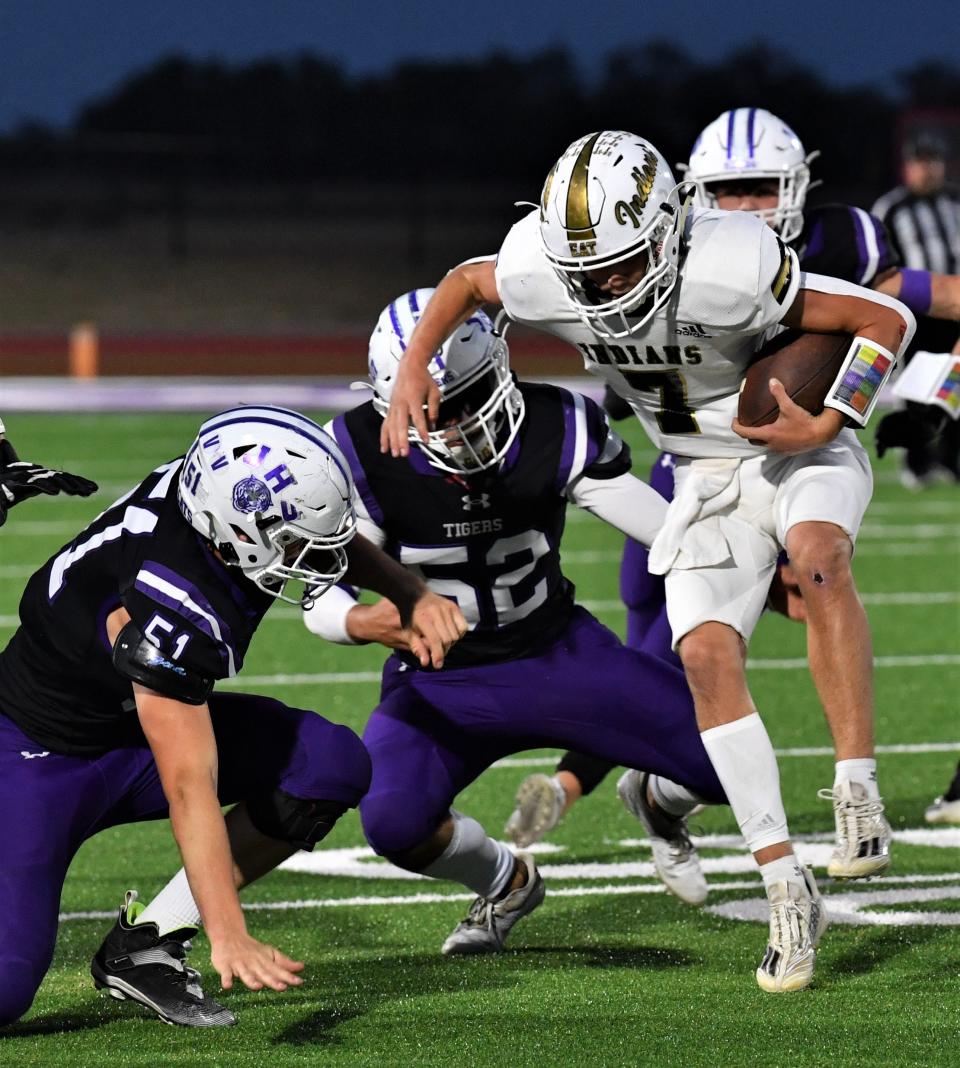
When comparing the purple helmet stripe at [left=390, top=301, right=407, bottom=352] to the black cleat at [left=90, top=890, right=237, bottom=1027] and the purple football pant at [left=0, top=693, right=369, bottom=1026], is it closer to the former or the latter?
the purple football pant at [left=0, top=693, right=369, bottom=1026]

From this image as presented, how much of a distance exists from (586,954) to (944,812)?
53.0 inches

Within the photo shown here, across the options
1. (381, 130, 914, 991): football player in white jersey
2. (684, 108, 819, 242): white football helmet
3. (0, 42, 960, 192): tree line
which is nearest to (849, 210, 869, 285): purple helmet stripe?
(684, 108, 819, 242): white football helmet

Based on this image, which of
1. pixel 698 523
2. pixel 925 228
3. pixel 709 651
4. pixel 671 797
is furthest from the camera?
pixel 925 228

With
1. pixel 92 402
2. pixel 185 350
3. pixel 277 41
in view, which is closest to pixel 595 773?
pixel 92 402

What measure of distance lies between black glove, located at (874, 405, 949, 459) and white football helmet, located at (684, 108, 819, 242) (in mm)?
518

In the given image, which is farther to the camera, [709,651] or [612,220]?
[709,651]

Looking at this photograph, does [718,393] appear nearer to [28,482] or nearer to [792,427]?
[792,427]

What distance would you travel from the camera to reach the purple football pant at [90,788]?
3.09 metres

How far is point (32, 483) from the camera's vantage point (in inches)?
142

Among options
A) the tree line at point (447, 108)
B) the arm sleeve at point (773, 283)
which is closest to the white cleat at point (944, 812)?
the arm sleeve at point (773, 283)

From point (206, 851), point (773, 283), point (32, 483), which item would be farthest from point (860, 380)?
point (32, 483)

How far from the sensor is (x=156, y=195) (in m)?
26.5

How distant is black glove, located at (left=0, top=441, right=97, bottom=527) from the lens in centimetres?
355

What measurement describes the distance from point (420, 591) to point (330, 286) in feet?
70.8
